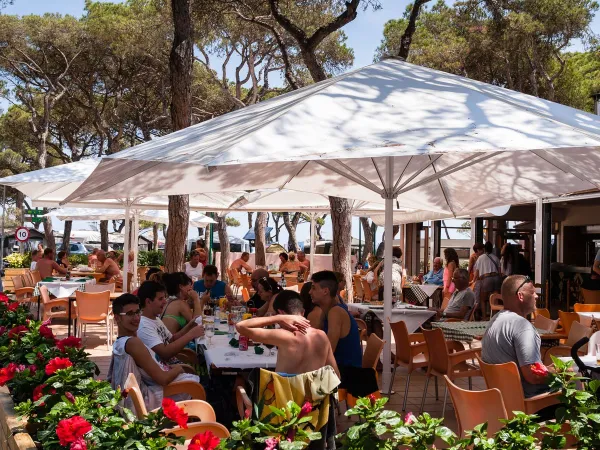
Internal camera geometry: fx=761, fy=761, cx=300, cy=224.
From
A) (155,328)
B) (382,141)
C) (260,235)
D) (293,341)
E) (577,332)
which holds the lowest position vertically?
(577,332)

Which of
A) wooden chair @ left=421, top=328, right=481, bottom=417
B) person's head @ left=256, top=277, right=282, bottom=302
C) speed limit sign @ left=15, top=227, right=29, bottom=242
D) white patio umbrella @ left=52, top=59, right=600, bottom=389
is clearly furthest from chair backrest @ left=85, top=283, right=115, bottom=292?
speed limit sign @ left=15, top=227, right=29, bottom=242

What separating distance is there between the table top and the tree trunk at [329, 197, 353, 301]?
5971mm

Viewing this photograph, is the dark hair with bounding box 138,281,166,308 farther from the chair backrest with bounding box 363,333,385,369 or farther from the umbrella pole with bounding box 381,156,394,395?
the umbrella pole with bounding box 381,156,394,395

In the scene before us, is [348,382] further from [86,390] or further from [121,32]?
[121,32]

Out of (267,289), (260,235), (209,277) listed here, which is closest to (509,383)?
(267,289)

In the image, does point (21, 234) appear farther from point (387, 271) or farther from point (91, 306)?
point (387, 271)

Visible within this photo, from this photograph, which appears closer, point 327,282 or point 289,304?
point 289,304

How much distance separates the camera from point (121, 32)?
22969 mm

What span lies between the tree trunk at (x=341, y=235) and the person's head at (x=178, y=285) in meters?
5.10

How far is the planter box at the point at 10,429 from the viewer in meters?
3.04

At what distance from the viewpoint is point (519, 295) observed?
4.39 m

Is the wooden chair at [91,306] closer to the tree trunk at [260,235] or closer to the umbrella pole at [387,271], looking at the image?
the umbrella pole at [387,271]

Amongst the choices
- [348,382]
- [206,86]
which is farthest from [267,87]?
[348,382]

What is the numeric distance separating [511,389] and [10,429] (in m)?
2.51
